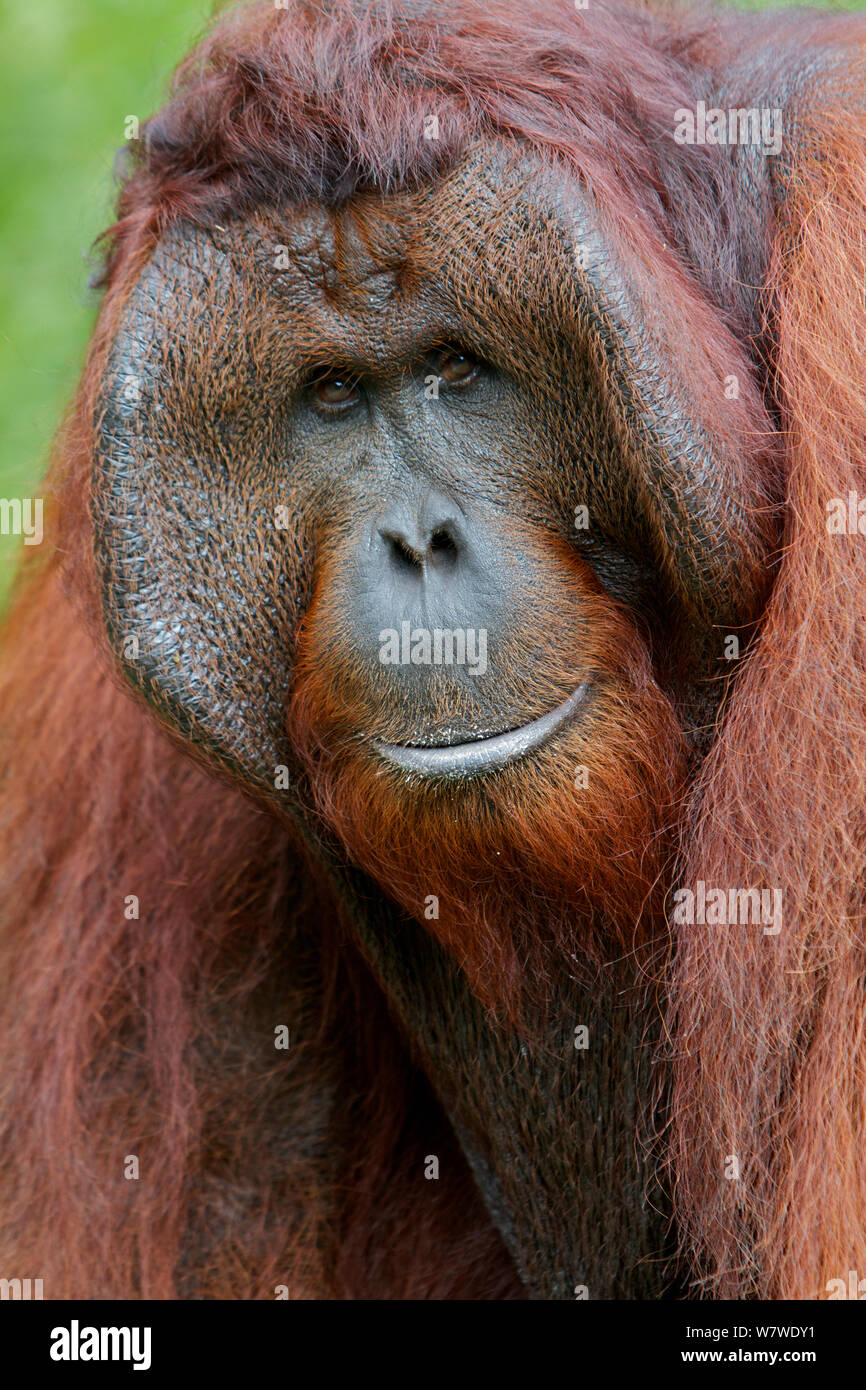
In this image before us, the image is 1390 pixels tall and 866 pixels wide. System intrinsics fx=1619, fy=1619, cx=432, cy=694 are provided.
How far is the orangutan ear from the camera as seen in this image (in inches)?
76.0

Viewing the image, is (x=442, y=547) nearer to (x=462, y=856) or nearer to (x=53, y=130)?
(x=462, y=856)

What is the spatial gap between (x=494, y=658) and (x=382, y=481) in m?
0.29

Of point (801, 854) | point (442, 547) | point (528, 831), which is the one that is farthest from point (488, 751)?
point (801, 854)

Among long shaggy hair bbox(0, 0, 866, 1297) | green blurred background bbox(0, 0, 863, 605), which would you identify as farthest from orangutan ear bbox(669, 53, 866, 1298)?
green blurred background bbox(0, 0, 863, 605)

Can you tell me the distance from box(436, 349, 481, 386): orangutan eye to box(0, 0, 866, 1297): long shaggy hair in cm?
22

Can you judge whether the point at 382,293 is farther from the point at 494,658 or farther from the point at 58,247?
the point at 58,247

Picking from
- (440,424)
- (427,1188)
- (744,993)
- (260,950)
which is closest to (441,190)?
(440,424)

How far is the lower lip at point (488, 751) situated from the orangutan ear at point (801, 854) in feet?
0.69

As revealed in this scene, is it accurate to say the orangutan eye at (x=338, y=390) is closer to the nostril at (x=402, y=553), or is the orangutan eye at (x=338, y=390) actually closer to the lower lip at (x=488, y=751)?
the nostril at (x=402, y=553)

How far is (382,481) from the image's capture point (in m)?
2.05

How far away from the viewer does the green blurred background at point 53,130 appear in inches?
175

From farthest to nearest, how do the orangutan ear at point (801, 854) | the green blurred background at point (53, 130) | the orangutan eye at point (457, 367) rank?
the green blurred background at point (53, 130)
the orangutan eye at point (457, 367)
the orangutan ear at point (801, 854)

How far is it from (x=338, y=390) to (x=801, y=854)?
0.83 meters

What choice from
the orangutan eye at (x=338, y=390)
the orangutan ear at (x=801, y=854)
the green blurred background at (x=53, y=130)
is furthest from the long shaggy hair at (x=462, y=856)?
the green blurred background at (x=53, y=130)
